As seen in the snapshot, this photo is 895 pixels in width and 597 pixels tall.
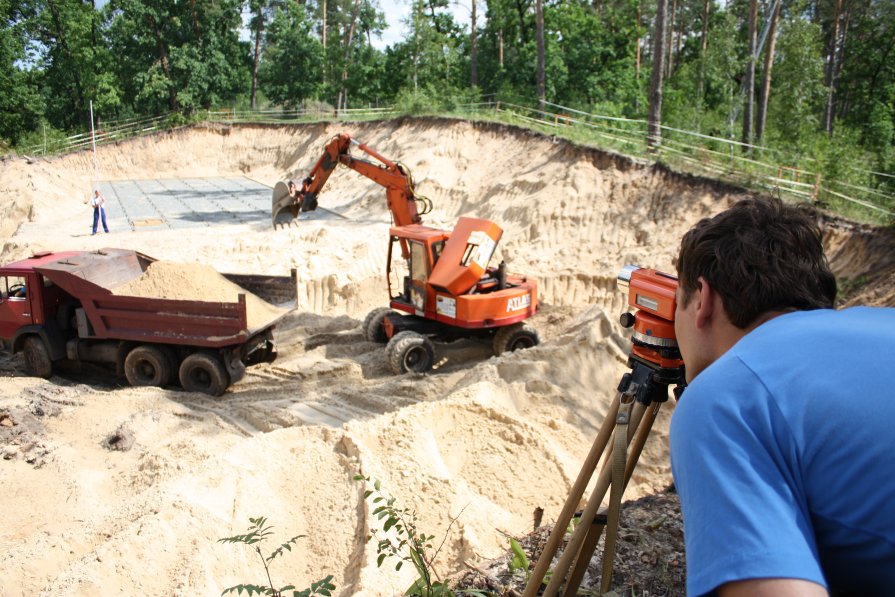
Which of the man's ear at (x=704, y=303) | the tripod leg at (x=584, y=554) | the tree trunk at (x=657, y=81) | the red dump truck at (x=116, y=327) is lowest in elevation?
the red dump truck at (x=116, y=327)

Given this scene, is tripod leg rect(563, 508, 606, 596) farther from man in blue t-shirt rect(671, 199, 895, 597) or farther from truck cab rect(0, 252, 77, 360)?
truck cab rect(0, 252, 77, 360)

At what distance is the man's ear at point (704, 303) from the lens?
157cm

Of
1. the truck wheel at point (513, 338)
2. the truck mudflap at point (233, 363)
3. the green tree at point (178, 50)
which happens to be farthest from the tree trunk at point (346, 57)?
the truck mudflap at point (233, 363)

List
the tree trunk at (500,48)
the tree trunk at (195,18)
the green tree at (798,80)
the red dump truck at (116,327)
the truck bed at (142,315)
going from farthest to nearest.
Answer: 1. the tree trunk at (195,18)
2. the tree trunk at (500,48)
3. the green tree at (798,80)
4. the red dump truck at (116,327)
5. the truck bed at (142,315)

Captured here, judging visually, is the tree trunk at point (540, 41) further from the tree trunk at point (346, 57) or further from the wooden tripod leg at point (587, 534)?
the wooden tripod leg at point (587, 534)

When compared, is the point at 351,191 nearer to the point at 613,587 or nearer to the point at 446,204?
the point at 446,204

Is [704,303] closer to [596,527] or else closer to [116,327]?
[596,527]

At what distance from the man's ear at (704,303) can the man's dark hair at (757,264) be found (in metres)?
0.01

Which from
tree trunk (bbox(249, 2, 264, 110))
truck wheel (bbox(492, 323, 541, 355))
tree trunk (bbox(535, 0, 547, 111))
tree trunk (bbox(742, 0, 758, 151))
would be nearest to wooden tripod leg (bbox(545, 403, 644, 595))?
truck wheel (bbox(492, 323, 541, 355))

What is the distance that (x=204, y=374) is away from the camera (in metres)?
9.55

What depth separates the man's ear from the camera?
5.15ft

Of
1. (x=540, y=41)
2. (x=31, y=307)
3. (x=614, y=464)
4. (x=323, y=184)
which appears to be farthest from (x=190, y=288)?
(x=540, y=41)

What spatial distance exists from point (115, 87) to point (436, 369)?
3438cm

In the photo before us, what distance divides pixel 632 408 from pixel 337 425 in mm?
5967
